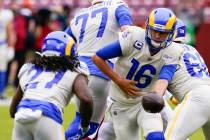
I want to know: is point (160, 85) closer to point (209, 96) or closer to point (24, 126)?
point (209, 96)

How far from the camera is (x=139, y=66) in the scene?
24.5 feet

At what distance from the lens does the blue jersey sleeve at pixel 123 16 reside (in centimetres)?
830

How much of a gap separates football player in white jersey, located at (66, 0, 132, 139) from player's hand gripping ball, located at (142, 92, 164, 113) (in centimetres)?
156

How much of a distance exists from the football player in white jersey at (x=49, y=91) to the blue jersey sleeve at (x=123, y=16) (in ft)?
→ 5.34

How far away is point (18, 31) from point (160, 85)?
9936 mm

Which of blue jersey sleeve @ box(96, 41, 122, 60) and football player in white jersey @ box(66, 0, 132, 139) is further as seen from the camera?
football player in white jersey @ box(66, 0, 132, 139)

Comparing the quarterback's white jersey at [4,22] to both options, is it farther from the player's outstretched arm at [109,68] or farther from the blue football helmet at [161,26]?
the blue football helmet at [161,26]

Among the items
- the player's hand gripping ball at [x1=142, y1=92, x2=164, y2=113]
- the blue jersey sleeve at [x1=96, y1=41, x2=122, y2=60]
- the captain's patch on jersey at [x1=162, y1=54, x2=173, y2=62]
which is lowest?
the player's hand gripping ball at [x1=142, y1=92, x2=164, y2=113]

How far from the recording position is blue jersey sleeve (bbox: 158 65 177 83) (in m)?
7.27

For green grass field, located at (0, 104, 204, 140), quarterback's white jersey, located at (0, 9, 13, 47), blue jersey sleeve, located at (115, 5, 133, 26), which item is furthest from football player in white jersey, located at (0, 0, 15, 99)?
blue jersey sleeve, located at (115, 5, 133, 26)

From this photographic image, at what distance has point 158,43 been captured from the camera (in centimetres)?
728

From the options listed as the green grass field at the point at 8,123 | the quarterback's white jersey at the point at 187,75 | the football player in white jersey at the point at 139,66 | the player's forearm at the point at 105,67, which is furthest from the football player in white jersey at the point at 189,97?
the green grass field at the point at 8,123

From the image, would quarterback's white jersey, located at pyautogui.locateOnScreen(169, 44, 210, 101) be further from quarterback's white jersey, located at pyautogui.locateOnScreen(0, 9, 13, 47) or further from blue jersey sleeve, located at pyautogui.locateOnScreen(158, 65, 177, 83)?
quarterback's white jersey, located at pyautogui.locateOnScreen(0, 9, 13, 47)

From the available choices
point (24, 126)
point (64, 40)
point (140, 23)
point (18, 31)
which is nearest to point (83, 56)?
point (64, 40)
